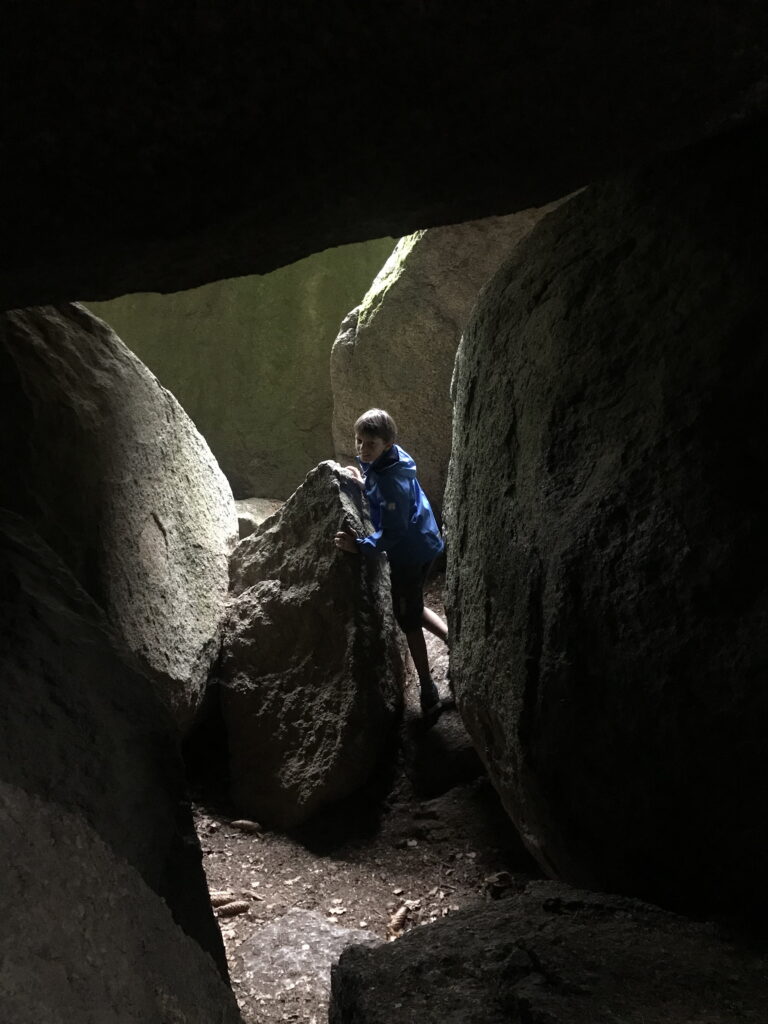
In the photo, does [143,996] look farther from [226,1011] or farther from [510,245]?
[510,245]

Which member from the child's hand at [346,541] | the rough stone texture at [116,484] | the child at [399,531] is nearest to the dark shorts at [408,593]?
the child at [399,531]

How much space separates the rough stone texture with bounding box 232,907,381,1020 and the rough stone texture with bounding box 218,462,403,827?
64cm

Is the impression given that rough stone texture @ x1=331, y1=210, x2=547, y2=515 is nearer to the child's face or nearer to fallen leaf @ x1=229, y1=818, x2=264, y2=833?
the child's face

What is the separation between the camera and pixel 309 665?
338cm

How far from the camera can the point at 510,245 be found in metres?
4.50

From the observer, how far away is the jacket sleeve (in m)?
3.41

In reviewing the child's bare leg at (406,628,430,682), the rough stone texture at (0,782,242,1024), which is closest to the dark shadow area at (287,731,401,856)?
the child's bare leg at (406,628,430,682)

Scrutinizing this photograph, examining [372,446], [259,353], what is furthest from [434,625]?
[259,353]

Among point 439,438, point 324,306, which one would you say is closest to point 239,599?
point 439,438

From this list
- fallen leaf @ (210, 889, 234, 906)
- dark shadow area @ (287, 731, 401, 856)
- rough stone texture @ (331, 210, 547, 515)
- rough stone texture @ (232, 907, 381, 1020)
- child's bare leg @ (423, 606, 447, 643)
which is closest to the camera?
rough stone texture @ (232, 907, 381, 1020)

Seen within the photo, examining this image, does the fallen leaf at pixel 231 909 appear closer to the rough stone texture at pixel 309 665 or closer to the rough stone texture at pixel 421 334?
the rough stone texture at pixel 309 665

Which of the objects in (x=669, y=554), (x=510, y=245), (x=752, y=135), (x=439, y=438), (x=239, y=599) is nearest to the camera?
(x=669, y=554)

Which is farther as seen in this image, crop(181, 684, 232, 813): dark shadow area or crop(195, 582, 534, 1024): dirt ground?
crop(181, 684, 232, 813): dark shadow area

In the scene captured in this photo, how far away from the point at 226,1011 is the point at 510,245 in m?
4.04
